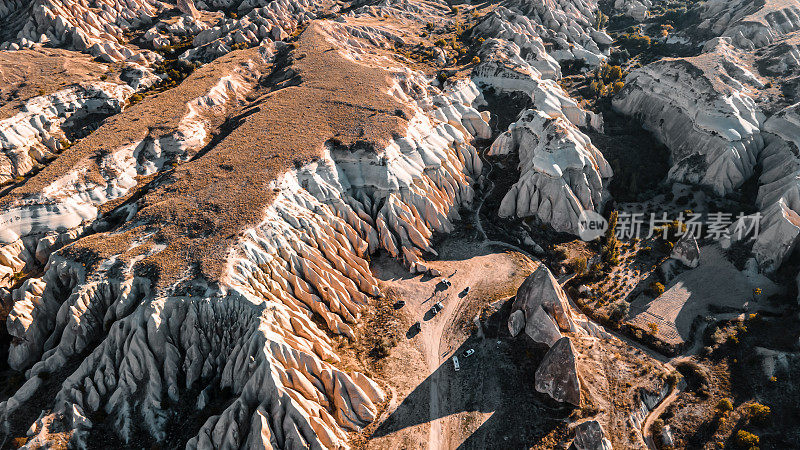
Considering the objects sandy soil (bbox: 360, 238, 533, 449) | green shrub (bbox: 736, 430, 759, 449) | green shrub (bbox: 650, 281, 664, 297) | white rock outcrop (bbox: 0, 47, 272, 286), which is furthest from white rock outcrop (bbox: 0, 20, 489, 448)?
green shrub (bbox: 736, 430, 759, 449)

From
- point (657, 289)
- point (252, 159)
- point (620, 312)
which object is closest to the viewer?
point (620, 312)

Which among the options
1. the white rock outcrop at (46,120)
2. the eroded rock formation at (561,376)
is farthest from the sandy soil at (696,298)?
the white rock outcrop at (46,120)

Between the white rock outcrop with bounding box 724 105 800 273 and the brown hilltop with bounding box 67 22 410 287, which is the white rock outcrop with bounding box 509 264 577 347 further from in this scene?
the white rock outcrop with bounding box 724 105 800 273

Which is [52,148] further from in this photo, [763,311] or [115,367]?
[763,311]

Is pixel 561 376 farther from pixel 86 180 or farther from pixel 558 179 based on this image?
pixel 86 180

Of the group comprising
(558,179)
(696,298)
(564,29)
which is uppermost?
(564,29)

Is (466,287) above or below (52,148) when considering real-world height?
below

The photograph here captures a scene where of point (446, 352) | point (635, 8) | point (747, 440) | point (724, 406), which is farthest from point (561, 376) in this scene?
point (635, 8)

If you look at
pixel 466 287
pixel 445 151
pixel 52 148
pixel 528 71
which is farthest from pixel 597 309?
pixel 52 148

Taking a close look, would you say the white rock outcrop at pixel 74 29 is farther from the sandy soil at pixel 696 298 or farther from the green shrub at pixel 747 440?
the green shrub at pixel 747 440

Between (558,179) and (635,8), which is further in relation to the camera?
(635,8)

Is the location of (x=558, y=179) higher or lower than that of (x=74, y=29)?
lower
